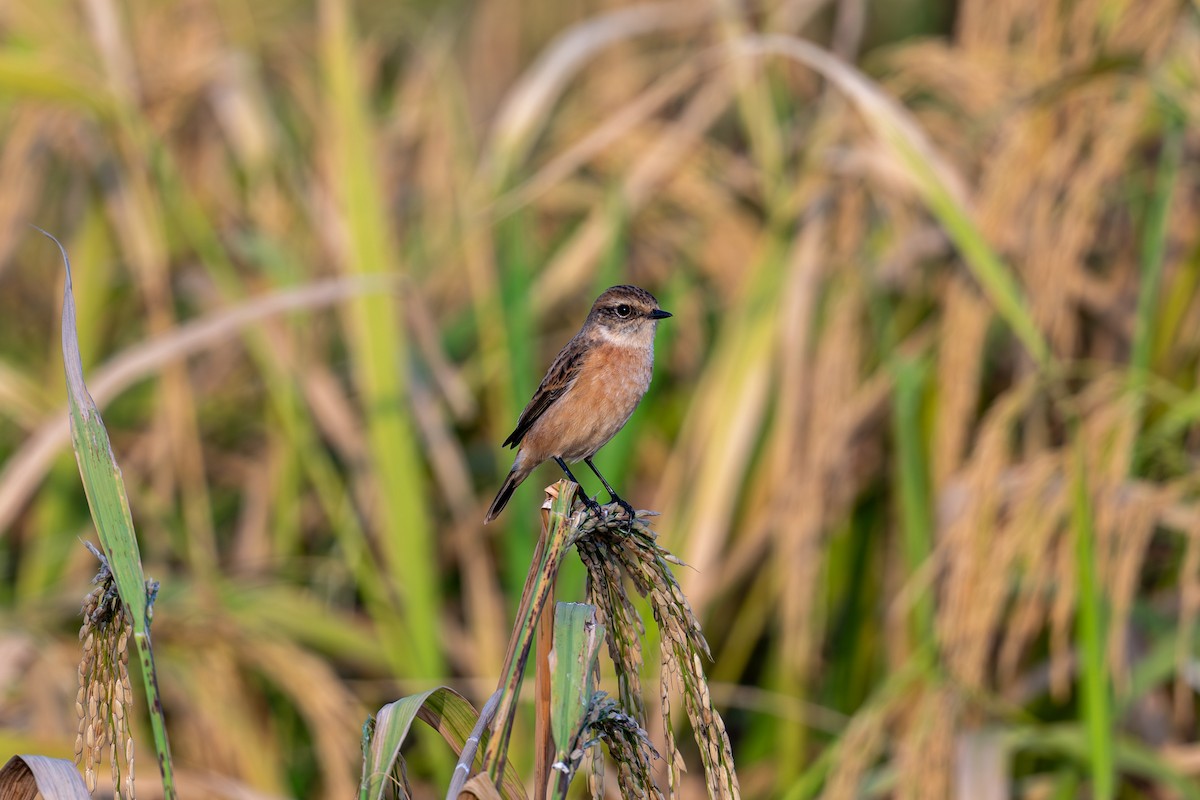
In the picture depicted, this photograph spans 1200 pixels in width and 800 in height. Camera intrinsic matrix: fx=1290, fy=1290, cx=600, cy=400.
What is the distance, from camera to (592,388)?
320 centimetres

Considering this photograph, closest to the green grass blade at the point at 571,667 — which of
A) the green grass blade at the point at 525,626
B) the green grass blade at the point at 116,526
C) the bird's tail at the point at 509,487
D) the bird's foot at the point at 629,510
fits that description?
the green grass blade at the point at 525,626

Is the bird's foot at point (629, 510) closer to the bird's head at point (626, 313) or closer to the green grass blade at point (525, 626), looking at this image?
the green grass blade at point (525, 626)

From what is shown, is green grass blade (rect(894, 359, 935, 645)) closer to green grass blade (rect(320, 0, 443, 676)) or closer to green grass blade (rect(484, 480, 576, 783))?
green grass blade (rect(320, 0, 443, 676))

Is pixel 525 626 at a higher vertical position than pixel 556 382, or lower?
lower

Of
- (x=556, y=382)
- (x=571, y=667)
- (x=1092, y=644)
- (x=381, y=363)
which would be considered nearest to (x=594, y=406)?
(x=556, y=382)

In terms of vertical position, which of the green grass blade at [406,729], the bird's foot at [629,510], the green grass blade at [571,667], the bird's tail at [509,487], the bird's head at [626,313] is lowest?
the green grass blade at [406,729]

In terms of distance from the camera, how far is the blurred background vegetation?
288 cm

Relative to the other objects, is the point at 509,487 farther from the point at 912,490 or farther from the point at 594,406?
the point at 912,490

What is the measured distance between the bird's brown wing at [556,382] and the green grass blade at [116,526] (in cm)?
187

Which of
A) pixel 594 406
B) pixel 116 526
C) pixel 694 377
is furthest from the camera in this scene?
pixel 694 377

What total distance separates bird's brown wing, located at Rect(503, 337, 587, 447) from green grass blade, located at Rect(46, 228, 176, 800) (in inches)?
73.5

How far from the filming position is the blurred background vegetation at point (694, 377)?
9.46 feet

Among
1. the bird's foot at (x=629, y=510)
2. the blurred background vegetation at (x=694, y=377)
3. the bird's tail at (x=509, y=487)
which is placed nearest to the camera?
the bird's foot at (x=629, y=510)

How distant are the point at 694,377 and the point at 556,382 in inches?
37.0
